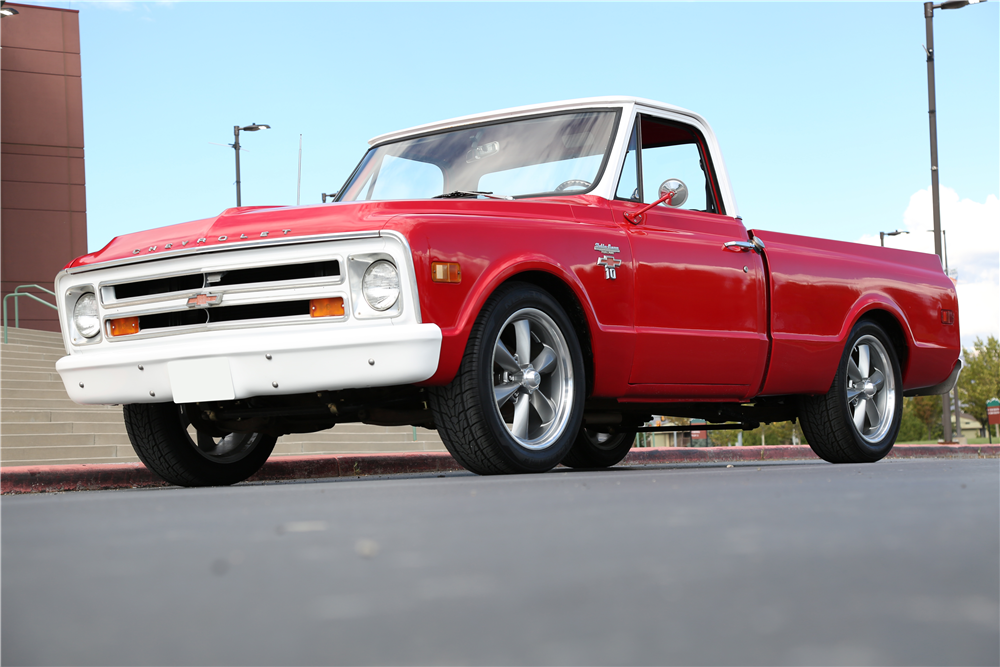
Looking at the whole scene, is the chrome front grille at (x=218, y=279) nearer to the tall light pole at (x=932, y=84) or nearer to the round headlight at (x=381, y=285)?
the round headlight at (x=381, y=285)

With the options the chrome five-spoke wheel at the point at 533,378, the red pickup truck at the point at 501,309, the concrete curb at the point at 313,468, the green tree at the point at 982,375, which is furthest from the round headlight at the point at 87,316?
the green tree at the point at 982,375

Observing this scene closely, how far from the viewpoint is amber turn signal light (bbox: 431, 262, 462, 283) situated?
5.09m

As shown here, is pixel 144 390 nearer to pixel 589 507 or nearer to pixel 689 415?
pixel 589 507

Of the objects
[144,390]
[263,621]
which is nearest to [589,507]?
[263,621]

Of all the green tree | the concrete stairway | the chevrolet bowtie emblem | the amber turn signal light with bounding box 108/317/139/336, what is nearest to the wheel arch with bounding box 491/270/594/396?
the chevrolet bowtie emblem

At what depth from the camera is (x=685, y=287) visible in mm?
6480

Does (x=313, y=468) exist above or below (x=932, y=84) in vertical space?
below

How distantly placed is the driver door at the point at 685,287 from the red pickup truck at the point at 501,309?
0.05 ft

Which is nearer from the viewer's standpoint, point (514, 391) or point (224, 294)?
point (224, 294)

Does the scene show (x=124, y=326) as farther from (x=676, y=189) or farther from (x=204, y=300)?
(x=676, y=189)

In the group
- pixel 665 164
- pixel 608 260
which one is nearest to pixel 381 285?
pixel 608 260

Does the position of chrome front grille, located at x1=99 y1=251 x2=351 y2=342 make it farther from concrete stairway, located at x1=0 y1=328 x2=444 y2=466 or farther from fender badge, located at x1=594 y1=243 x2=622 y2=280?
concrete stairway, located at x1=0 y1=328 x2=444 y2=466

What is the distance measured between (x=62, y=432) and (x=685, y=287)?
10044 millimetres

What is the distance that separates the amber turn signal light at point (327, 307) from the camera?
516 centimetres
